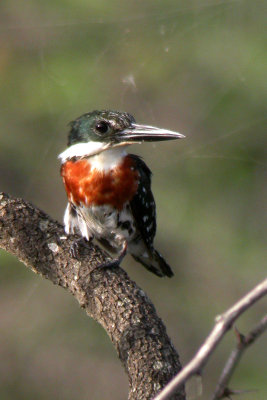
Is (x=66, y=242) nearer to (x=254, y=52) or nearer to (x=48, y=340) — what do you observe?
(x=48, y=340)

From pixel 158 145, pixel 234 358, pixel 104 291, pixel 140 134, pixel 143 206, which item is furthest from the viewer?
pixel 158 145

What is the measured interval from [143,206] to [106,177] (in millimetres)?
236

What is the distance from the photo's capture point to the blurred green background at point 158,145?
230 inches

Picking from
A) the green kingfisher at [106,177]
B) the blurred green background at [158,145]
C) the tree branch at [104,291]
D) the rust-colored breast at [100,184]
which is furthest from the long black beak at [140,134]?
the blurred green background at [158,145]

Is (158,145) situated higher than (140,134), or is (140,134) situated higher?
(140,134)

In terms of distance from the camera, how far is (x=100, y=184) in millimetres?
3367

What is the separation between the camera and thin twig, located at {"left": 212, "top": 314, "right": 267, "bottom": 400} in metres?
1.29

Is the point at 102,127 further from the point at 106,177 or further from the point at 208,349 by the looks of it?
the point at 208,349

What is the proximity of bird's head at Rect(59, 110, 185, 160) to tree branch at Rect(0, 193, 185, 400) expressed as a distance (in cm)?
57

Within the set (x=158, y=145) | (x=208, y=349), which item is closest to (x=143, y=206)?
(x=208, y=349)

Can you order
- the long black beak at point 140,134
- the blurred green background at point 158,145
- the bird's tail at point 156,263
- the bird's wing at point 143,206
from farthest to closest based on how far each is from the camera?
the blurred green background at point 158,145 < the bird's tail at point 156,263 < the bird's wing at point 143,206 < the long black beak at point 140,134

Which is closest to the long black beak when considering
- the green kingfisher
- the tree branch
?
the green kingfisher

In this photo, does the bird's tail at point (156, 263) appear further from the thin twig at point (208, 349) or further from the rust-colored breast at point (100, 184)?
the thin twig at point (208, 349)

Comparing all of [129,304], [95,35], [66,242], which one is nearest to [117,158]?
[66,242]
